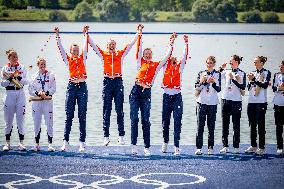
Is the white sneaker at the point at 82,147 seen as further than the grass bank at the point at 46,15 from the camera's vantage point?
No

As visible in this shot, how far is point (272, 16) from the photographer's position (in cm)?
9244

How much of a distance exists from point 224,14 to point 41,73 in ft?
262

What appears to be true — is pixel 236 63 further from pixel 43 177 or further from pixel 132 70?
pixel 132 70

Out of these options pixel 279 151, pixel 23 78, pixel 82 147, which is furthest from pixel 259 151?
pixel 23 78

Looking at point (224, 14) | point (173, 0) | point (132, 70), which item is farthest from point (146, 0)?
point (132, 70)

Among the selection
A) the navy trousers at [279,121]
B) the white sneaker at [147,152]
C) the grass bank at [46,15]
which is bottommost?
the white sneaker at [147,152]

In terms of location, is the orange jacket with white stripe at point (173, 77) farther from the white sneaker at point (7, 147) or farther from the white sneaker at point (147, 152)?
the white sneaker at point (7, 147)

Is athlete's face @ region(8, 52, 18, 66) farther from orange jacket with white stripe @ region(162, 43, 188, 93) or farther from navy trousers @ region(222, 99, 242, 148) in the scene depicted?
navy trousers @ region(222, 99, 242, 148)

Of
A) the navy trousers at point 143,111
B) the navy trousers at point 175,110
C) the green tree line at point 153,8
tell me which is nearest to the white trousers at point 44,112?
the navy trousers at point 143,111

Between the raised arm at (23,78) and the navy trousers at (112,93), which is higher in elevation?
the raised arm at (23,78)

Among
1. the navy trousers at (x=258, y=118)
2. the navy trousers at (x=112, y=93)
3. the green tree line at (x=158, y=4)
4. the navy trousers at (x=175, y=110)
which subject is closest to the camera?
the navy trousers at (x=175, y=110)

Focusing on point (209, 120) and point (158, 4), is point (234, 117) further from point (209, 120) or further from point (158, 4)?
point (158, 4)

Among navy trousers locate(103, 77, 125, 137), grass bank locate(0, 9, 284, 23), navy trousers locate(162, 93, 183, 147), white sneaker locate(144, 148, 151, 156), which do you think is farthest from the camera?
grass bank locate(0, 9, 284, 23)

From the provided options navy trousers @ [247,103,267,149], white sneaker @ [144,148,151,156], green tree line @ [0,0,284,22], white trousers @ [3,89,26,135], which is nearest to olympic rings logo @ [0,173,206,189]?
white sneaker @ [144,148,151,156]
